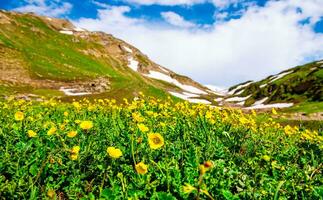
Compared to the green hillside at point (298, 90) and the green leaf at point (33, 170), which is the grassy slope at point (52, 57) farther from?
the green leaf at point (33, 170)

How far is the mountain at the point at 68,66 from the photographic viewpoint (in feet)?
190

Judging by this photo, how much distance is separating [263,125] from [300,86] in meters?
88.6

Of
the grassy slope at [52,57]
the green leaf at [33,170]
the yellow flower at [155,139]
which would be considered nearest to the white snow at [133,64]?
the grassy slope at [52,57]

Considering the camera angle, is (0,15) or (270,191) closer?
(270,191)

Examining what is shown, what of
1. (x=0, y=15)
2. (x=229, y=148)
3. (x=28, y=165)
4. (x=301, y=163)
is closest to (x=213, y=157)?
(x=229, y=148)

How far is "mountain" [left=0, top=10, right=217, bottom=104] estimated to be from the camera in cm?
5800

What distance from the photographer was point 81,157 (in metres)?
4.92

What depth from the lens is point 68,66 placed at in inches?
3686

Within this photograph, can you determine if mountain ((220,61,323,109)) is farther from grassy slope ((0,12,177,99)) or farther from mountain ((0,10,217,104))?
grassy slope ((0,12,177,99))

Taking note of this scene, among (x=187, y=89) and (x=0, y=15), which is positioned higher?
(x=0, y=15)

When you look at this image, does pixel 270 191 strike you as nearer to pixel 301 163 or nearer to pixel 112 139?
pixel 301 163

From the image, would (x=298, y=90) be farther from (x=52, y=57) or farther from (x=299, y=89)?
(x=52, y=57)

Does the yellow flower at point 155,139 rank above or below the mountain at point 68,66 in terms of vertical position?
above

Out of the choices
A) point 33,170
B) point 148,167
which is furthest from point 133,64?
point 148,167
